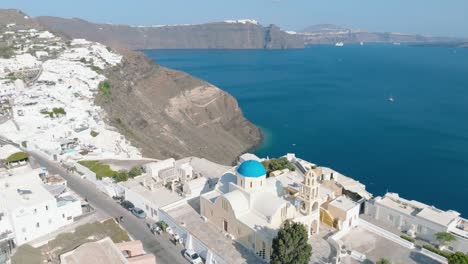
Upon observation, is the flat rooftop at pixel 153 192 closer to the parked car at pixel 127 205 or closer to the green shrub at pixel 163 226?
the parked car at pixel 127 205

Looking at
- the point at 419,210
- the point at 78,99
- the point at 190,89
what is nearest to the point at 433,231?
the point at 419,210

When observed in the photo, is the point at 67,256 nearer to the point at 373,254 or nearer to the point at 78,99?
the point at 373,254

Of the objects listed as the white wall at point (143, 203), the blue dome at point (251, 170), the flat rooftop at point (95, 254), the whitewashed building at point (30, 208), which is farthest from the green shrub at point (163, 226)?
the blue dome at point (251, 170)

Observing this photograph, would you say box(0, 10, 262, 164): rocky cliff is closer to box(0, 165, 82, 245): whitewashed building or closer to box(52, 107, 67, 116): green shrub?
box(52, 107, 67, 116): green shrub

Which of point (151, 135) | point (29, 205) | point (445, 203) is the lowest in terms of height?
point (445, 203)

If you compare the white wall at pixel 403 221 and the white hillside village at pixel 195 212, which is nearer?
the white hillside village at pixel 195 212

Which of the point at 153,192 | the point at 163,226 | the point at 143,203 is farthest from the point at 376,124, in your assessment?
the point at 163,226
